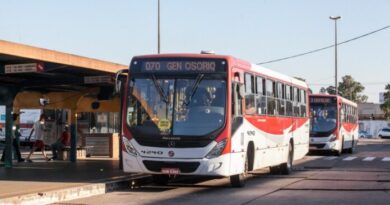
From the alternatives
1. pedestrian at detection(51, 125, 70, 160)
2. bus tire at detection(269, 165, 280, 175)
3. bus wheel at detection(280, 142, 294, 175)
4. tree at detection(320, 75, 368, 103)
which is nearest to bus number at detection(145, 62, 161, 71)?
bus wheel at detection(280, 142, 294, 175)

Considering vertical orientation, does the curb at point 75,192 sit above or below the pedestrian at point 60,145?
below

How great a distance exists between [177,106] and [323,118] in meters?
19.9

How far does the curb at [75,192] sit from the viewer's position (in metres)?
12.7

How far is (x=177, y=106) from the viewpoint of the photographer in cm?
1509

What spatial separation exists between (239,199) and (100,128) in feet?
85.8

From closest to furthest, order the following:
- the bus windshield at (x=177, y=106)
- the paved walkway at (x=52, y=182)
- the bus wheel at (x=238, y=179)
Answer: the paved walkway at (x=52, y=182) → the bus windshield at (x=177, y=106) → the bus wheel at (x=238, y=179)

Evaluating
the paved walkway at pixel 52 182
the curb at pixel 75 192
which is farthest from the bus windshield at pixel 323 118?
the curb at pixel 75 192

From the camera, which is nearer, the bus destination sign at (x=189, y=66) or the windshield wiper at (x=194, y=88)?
the windshield wiper at (x=194, y=88)

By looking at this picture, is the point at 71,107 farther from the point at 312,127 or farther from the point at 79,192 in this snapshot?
the point at 312,127

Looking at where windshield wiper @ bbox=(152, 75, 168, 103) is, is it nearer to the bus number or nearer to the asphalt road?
the bus number

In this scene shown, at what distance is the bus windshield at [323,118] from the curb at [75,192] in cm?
1761

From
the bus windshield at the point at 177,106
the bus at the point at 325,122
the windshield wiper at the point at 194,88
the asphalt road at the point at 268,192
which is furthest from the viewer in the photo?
the bus at the point at 325,122

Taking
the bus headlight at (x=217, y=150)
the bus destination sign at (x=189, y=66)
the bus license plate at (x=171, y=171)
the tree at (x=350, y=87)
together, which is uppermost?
the tree at (x=350, y=87)

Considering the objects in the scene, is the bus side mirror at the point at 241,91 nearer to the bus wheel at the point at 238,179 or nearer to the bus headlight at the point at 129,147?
the bus wheel at the point at 238,179
